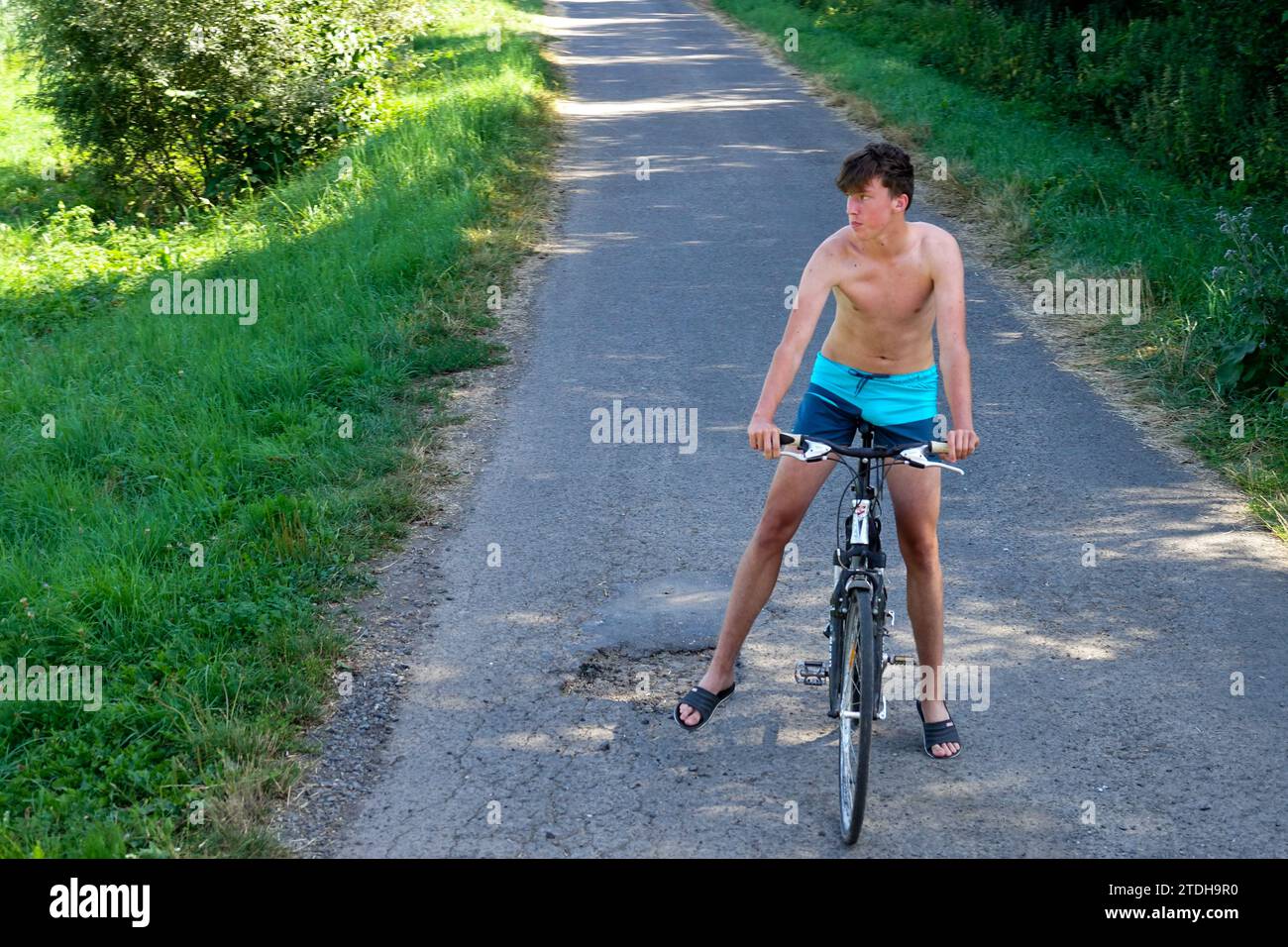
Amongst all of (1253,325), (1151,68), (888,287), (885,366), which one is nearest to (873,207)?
(888,287)

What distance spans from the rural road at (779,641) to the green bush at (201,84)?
735 centimetres

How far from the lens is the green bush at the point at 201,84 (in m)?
14.3

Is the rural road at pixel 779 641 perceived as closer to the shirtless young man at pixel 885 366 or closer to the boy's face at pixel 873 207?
the shirtless young man at pixel 885 366

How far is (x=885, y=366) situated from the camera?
13.9 ft

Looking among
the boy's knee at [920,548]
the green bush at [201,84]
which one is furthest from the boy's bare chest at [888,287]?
the green bush at [201,84]

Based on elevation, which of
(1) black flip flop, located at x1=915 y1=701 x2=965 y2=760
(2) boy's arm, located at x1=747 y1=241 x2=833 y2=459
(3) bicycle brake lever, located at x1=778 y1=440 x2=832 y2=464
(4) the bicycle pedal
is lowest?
(1) black flip flop, located at x1=915 y1=701 x2=965 y2=760

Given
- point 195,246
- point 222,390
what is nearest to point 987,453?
point 222,390

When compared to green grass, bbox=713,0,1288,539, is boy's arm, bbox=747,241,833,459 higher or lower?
higher

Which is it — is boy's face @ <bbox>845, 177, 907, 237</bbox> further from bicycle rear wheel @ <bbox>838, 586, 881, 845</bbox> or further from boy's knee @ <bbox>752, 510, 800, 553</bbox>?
bicycle rear wheel @ <bbox>838, 586, 881, 845</bbox>

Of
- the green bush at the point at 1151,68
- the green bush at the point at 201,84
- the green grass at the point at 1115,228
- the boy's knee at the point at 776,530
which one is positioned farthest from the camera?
the green bush at the point at 201,84

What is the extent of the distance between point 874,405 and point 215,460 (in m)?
4.00

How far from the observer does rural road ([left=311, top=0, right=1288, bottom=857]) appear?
158 inches

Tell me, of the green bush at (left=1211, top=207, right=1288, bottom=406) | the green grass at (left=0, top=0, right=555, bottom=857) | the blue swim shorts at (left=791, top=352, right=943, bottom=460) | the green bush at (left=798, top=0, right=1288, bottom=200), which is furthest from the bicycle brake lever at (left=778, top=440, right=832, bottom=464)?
the green bush at (left=798, top=0, right=1288, bottom=200)

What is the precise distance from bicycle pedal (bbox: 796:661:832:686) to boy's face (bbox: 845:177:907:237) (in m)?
1.51
